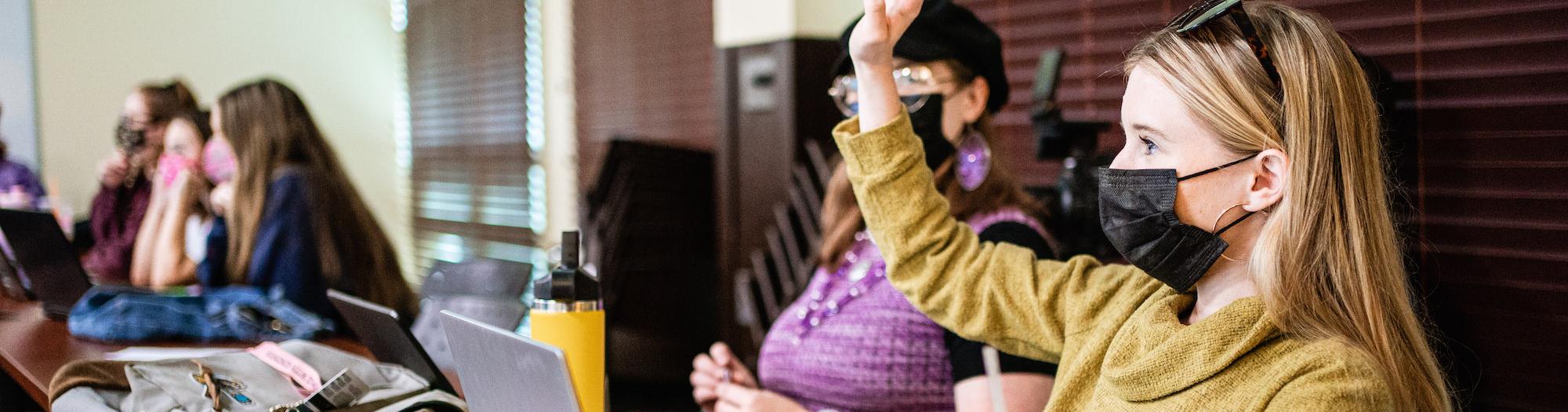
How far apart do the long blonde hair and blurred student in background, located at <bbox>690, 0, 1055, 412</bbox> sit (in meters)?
0.53

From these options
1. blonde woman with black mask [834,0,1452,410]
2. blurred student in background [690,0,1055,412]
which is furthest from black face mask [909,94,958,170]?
blonde woman with black mask [834,0,1452,410]

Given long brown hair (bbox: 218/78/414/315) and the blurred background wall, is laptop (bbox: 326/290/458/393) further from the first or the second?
the blurred background wall

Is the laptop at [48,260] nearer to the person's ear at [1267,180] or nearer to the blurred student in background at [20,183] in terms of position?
the person's ear at [1267,180]

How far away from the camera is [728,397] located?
1.86 metres

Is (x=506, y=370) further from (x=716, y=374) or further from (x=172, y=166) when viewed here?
(x=172, y=166)

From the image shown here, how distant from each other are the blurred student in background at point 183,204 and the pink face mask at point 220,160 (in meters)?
0.18

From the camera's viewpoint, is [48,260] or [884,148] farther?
[48,260]

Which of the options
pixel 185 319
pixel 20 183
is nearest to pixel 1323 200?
pixel 185 319

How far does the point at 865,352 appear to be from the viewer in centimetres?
175

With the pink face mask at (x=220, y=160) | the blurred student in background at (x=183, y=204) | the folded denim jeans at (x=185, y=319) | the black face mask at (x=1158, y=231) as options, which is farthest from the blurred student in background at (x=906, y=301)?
the blurred student in background at (x=183, y=204)

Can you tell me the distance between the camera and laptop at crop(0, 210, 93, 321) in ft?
8.46

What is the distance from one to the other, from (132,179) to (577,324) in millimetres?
3547

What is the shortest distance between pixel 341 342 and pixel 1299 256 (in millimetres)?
1858

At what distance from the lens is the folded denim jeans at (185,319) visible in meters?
2.26
